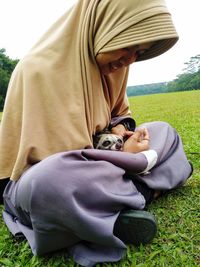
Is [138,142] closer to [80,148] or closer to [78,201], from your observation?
[80,148]

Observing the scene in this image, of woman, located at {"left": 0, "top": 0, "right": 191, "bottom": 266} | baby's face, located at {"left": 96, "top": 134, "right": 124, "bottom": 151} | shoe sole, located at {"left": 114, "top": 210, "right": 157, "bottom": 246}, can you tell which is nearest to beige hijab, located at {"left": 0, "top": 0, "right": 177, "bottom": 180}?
woman, located at {"left": 0, "top": 0, "right": 191, "bottom": 266}

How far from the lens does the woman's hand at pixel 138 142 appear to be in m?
1.83

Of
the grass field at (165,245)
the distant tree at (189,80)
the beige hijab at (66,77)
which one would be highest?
the beige hijab at (66,77)

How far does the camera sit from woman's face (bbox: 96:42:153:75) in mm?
1634

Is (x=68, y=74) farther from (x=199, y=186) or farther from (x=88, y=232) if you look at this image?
(x=199, y=186)

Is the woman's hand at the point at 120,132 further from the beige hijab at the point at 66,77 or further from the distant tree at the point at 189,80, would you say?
the distant tree at the point at 189,80

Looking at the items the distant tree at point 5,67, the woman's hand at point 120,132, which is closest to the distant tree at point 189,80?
the distant tree at point 5,67

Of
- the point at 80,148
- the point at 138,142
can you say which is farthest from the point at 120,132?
the point at 80,148

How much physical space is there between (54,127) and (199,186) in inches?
41.1

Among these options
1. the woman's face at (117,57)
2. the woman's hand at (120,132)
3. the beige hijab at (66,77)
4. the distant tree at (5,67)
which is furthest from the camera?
the distant tree at (5,67)

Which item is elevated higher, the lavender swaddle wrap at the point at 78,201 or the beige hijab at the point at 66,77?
the beige hijab at the point at 66,77

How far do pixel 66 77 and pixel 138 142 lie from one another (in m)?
0.58

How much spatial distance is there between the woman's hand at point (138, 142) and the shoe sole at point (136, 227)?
19.5 inches

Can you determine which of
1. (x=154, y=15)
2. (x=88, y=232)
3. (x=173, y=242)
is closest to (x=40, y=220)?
(x=88, y=232)
